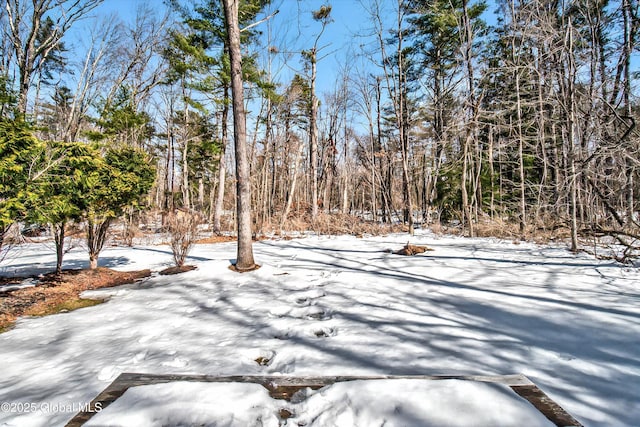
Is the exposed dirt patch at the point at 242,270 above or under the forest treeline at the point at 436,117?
under

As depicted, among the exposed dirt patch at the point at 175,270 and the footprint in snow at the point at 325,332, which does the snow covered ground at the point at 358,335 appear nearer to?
the footprint in snow at the point at 325,332

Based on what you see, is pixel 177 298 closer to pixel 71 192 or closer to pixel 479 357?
pixel 71 192

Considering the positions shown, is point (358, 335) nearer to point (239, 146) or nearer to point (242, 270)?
point (242, 270)

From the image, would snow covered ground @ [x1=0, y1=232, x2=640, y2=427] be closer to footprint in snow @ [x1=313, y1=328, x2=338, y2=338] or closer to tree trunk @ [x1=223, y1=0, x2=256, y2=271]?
footprint in snow @ [x1=313, y1=328, x2=338, y2=338]

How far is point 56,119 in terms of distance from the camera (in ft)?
58.6

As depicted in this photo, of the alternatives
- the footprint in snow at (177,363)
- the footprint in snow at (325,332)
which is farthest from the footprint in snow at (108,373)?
the footprint in snow at (325,332)

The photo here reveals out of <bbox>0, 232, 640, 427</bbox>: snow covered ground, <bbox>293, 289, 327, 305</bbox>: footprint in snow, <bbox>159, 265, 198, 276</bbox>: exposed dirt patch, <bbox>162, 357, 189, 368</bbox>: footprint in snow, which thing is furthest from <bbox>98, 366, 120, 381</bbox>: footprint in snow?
<bbox>159, 265, 198, 276</bbox>: exposed dirt patch

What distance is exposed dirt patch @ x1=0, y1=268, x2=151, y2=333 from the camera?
3.55 m

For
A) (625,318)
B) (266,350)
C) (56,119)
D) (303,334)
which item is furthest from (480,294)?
(56,119)

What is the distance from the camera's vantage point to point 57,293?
4230 mm

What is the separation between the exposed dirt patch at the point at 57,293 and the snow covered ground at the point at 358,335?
12.7 inches

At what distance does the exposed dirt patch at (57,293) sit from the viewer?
11.7ft

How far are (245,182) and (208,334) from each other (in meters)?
3.25

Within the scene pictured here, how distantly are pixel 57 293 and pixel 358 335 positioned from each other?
483 cm
